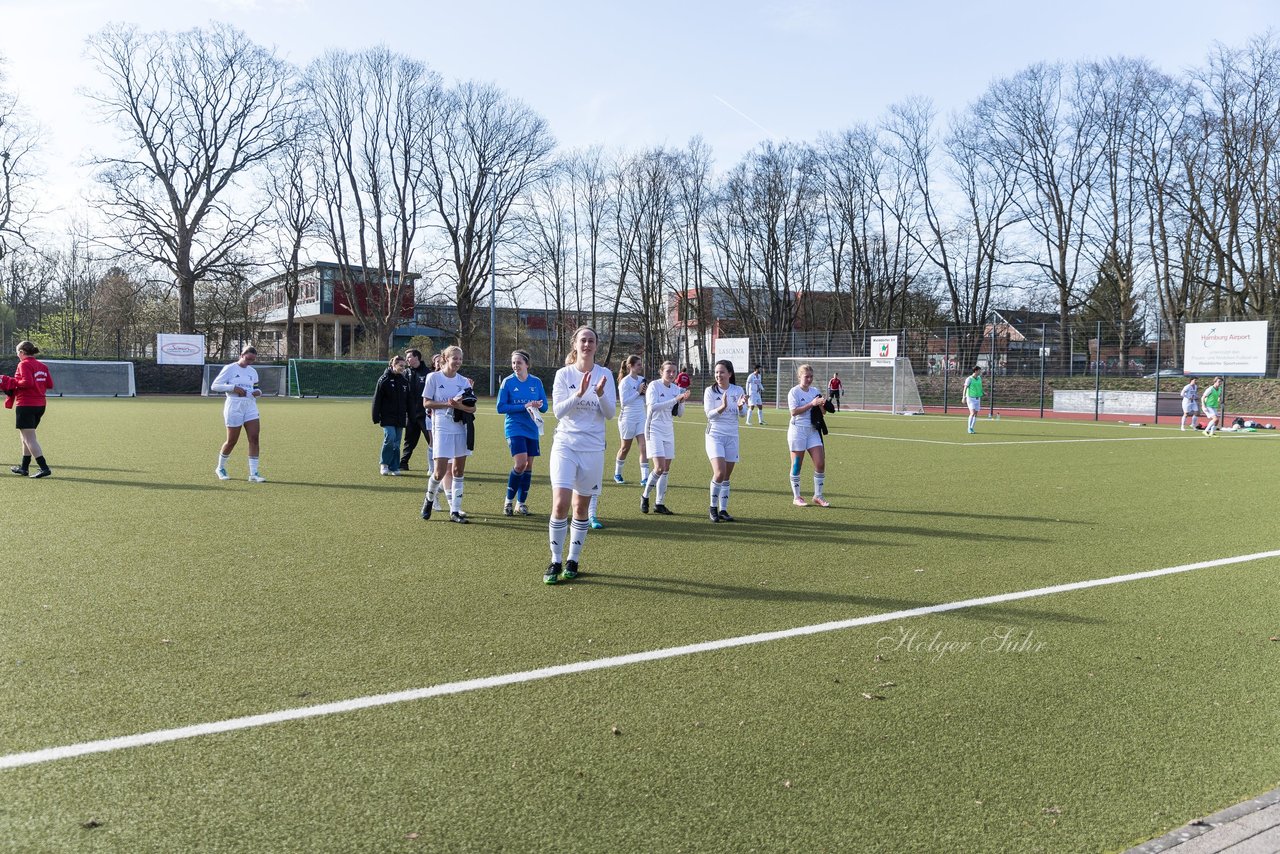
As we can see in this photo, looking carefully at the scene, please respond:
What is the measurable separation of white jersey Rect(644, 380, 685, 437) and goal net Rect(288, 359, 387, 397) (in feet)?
132

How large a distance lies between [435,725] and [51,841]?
4.74ft

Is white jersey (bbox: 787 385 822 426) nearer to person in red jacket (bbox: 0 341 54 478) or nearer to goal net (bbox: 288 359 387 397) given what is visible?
person in red jacket (bbox: 0 341 54 478)

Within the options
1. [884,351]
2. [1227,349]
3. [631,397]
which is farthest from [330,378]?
[1227,349]

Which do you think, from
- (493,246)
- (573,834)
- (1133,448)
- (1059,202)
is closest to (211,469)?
(573,834)

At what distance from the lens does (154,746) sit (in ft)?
12.1

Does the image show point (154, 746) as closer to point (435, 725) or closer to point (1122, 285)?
point (435, 725)

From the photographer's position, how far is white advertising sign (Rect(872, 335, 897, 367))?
3850 cm

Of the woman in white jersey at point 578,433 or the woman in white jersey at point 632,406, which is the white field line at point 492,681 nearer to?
the woman in white jersey at point 578,433

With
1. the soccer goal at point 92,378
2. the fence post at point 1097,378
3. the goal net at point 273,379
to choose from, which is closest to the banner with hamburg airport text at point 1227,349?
the fence post at point 1097,378

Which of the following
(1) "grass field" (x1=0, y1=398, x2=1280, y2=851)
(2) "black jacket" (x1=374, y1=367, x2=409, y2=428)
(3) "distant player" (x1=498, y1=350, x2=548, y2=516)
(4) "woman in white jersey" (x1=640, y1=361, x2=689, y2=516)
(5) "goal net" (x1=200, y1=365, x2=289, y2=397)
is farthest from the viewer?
(5) "goal net" (x1=200, y1=365, x2=289, y2=397)

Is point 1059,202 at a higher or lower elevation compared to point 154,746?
higher

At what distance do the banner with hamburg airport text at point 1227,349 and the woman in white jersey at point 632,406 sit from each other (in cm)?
2416

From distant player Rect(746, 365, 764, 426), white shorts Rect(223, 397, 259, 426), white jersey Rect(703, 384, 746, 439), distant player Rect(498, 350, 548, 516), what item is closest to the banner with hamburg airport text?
distant player Rect(746, 365, 764, 426)

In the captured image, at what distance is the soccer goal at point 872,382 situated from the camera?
126 feet
